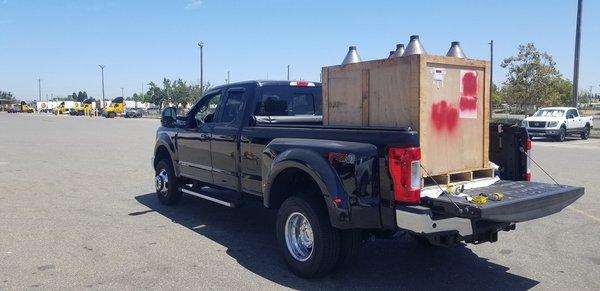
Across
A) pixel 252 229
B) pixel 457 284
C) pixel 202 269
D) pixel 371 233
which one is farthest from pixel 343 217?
pixel 252 229

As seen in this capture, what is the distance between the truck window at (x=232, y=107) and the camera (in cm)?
666

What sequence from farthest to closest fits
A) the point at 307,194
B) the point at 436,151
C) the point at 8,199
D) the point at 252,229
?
the point at 8,199
the point at 252,229
the point at 307,194
the point at 436,151

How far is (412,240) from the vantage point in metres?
6.46

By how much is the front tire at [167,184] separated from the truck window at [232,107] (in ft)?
6.12

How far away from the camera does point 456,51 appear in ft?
17.4

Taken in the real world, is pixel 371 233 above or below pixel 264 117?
below

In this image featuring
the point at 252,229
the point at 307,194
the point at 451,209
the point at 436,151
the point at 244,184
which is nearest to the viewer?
the point at 451,209

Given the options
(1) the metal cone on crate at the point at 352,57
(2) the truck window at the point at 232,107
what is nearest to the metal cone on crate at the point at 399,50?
(1) the metal cone on crate at the point at 352,57

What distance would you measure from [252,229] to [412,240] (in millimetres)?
2073

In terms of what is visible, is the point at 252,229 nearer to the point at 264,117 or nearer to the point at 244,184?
the point at 244,184

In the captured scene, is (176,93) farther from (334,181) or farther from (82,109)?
(334,181)

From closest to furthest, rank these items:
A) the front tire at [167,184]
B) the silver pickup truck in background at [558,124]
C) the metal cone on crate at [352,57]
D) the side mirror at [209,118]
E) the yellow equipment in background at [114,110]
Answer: the metal cone on crate at [352,57] → the side mirror at [209,118] → the front tire at [167,184] → the silver pickup truck in background at [558,124] → the yellow equipment in background at [114,110]

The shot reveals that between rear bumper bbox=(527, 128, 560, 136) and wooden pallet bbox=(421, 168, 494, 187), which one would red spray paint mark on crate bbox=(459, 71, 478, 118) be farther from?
rear bumper bbox=(527, 128, 560, 136)

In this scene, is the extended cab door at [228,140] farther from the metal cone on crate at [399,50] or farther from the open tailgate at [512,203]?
the open tailgate at [512,203]
